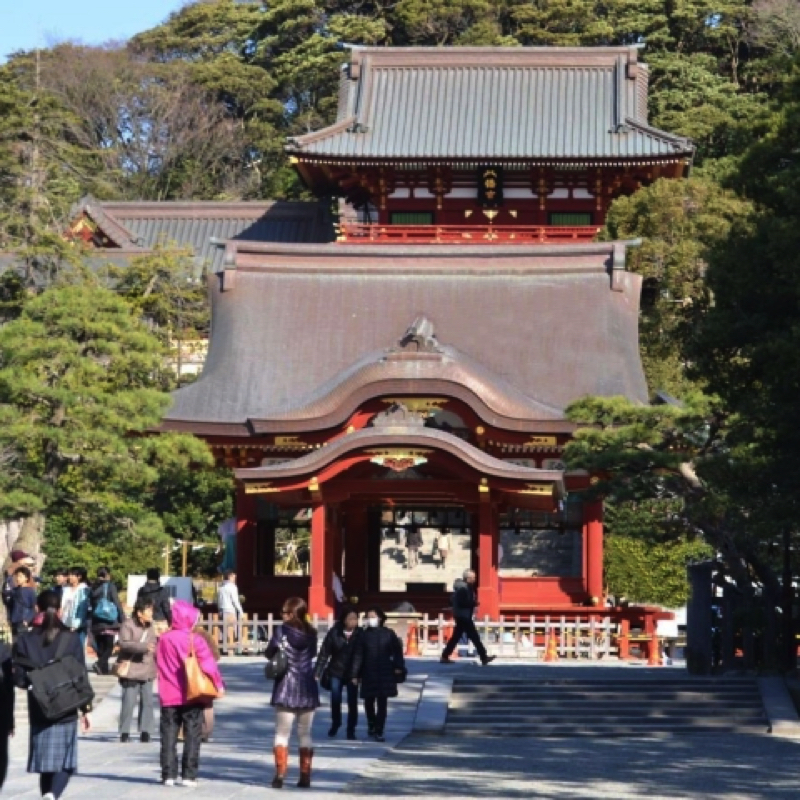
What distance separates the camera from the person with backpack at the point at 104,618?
71.2 feet

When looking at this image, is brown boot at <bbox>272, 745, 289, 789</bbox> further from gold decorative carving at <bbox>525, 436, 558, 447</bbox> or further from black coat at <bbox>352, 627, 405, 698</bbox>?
gold decorative carving at <bbox>525, 436, 558, 447</bbox>

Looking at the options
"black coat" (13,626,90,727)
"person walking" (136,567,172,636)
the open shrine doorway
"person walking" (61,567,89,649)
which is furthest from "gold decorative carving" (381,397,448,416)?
"black coat" (13,626,90,727)

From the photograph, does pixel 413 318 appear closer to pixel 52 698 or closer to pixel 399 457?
pixel 399 457

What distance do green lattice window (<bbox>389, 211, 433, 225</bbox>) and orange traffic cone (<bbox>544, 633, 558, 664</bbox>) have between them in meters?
19.8

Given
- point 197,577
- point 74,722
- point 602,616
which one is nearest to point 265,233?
point 197,577

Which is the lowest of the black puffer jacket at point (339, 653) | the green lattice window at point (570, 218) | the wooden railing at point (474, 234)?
the black puffer jacket at point (339, 653)

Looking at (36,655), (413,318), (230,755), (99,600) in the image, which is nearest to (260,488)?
(99,600)

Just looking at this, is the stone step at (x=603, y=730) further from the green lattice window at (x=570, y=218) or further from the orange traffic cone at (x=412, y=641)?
the green lattice window at (x=570, y=218)

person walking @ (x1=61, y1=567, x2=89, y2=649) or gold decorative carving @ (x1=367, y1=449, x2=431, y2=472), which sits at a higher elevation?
gold decorative carving @ (x1=367, y1=449, x2=431, y2=472)

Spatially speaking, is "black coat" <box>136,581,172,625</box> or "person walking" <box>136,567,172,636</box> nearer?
"person walking" <box>136,567,172,636</box>

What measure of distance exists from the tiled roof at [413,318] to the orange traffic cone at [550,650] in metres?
5.42

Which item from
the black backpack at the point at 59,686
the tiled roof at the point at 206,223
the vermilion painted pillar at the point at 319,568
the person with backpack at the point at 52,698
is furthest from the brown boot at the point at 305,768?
the tiled roof at the point at 206,223

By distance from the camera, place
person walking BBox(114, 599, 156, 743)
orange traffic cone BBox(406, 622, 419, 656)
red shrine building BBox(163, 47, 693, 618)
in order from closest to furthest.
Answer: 1. person walking BBox(114, 599, 156, 743)
2. orange traffic cone BBox(406, 622, 419, 656)
3. red shrine building BBox(163, 47, 693, 618)

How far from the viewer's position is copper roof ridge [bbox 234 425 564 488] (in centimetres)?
2720
